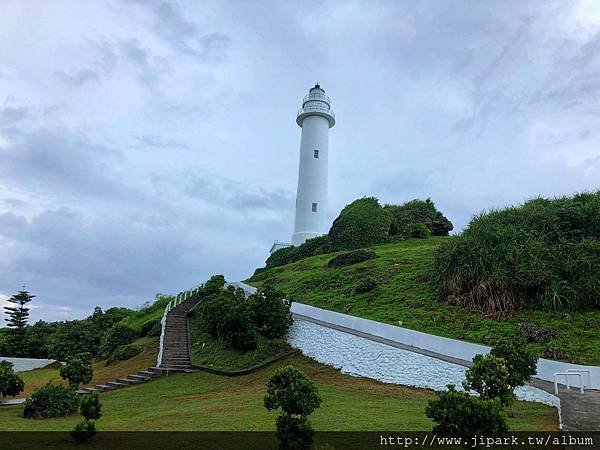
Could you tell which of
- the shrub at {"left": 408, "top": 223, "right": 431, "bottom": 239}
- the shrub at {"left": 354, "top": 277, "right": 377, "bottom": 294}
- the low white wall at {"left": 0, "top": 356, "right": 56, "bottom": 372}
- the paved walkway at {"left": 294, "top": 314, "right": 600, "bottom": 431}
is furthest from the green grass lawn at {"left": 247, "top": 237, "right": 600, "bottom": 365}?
the low white wall at {"left": 0, "top": 356, "right": 56, "bottom": 372}

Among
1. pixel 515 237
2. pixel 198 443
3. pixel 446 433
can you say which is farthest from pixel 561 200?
pixel 198 443

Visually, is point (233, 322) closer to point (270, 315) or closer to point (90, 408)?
point (270, 315)

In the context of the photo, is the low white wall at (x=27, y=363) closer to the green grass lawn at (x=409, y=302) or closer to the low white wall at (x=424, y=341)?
the green grass lawn at (x=409, y=302)

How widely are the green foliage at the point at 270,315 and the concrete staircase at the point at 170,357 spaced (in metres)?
3.02

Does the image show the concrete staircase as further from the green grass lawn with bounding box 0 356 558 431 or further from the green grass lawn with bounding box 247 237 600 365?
the green grass lawn with bounding box 247 237 600 365

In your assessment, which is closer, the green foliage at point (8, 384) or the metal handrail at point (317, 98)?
the green foliage at point (8, 384)

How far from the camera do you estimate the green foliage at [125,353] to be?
834 inches

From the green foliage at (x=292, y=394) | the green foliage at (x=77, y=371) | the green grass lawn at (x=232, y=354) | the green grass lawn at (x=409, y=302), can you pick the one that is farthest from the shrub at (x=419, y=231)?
the green foliage at (x=292, y=394)

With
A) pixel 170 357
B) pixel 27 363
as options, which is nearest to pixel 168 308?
pixel 170 357

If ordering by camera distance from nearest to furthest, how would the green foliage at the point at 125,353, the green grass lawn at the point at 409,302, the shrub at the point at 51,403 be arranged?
the shrub at the point at 51,403 → the green grass lawn at the point at 409,302 → the green foliage at the point at 125,353

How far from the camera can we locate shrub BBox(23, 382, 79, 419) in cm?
1192

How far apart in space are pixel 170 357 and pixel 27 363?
15281mm

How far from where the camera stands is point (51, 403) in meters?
12.1

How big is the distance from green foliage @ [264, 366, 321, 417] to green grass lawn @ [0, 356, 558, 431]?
1.74 meters
